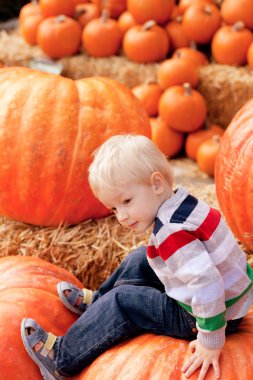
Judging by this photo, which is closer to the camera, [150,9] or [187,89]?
[187,89]

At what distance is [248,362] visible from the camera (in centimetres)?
149

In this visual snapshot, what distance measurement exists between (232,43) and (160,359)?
2990mm

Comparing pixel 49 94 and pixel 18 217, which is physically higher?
pixel 49 94

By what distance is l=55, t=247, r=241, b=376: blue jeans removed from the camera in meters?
1.62

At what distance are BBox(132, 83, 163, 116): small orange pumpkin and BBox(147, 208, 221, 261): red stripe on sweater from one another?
2834 millimetres

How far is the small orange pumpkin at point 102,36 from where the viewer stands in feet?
14.6

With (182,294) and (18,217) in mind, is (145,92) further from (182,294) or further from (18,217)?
(182,294)

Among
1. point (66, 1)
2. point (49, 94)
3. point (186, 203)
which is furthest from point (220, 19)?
point (186, 203)

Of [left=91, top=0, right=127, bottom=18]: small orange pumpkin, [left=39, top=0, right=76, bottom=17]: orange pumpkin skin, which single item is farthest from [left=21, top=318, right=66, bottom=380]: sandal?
[left=91, top=0, right=127, bottom=18]: small orange pumpkin

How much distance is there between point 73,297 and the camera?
1.92m

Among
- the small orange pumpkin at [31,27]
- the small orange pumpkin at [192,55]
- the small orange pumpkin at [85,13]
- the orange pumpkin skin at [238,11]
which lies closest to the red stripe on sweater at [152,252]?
the small orange pumpkin at [192,55]

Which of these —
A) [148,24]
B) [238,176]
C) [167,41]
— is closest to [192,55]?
[167,41]

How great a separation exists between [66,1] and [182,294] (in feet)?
11.8

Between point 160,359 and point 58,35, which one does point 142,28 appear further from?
point 160,359
